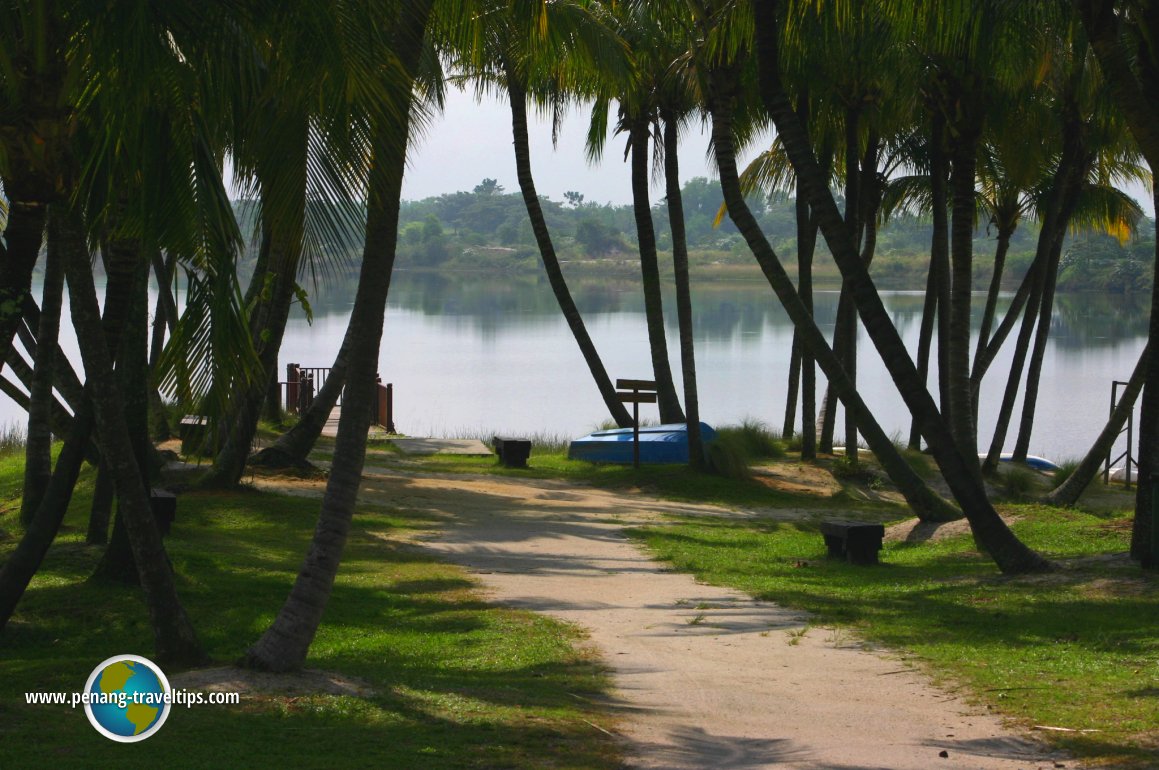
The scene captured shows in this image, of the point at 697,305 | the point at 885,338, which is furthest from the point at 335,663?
the point at 697,305

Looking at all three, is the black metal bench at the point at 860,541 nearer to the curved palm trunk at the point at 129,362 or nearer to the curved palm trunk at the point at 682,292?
the curved palm trunk at the point at 129,362

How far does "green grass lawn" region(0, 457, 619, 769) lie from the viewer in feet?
17.1

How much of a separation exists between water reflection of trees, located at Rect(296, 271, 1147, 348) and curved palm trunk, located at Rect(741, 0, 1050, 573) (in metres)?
48.1

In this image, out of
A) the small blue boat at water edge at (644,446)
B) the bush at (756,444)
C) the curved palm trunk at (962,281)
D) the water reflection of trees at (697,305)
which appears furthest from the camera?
the water reflection of trees at (697,305)

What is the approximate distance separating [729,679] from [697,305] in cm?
9214

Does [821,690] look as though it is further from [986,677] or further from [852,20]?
[852,20]

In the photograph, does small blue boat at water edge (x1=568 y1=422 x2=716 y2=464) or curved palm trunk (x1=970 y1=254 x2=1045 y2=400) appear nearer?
curved palm trunk (x1=970 y1=254 x2=1045 y2=400)

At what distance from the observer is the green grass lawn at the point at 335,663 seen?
5.21 meters

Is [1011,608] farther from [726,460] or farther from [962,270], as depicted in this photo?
[726,460]

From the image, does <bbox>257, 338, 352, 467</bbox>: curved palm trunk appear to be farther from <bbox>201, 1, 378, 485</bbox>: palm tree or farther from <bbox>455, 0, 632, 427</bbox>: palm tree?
<bbox>201, 1, 378, 485</bbox>: palm tree

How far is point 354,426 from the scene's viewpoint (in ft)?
22.5

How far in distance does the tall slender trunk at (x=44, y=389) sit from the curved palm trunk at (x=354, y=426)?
370 cm

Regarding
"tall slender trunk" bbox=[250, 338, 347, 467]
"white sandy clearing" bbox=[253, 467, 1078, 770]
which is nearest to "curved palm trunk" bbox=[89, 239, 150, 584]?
"white sandy clearing" bbox=[253, 467, 1078, 770]

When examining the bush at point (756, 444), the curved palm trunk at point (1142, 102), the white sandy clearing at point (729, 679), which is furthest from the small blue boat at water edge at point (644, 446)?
the curved palm trunk at point (1142, 102)
